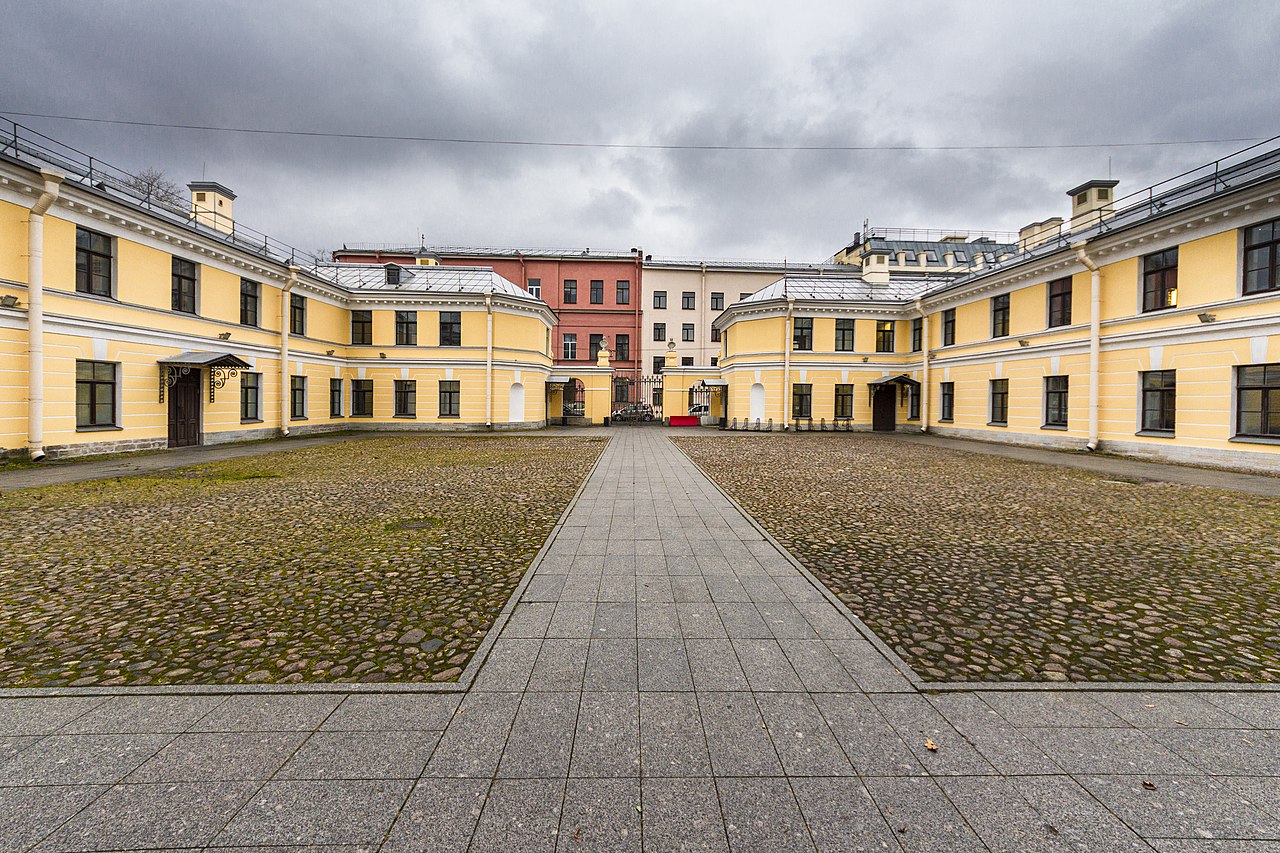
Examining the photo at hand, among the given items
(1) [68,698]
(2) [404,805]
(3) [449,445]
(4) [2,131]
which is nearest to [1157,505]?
(2) [404,805]

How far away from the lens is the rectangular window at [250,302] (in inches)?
851

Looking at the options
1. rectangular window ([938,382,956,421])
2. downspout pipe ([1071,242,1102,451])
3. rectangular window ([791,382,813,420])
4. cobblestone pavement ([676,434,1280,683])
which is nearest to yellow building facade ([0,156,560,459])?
rectangular window ([791,382,813,420])

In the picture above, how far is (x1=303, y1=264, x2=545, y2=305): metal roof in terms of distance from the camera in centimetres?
2898

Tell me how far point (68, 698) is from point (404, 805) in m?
2.62

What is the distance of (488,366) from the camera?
2833cm

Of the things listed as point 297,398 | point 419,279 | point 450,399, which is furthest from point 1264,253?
point 297,398

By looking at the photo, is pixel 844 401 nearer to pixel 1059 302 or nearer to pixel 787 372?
pixel 787 372

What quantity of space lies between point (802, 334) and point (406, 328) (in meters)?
21.8

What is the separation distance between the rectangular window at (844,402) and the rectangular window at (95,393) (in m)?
30.8

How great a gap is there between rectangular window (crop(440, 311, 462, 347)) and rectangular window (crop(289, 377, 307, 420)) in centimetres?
678

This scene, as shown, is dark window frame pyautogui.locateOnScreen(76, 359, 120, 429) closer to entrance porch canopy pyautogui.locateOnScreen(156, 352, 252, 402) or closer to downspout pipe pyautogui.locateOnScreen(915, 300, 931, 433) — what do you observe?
entrance porch canopy pyautogui.locateOnScreen(156, 352, 252, 402)

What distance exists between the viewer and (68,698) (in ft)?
10.7

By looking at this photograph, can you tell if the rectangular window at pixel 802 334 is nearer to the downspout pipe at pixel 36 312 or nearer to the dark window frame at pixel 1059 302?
the dark window frame at pixel 1059 302

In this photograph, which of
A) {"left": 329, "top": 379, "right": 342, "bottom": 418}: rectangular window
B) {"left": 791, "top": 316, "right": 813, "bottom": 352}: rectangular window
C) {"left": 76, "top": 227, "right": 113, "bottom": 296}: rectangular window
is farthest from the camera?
{"left": 791, "top": 316, "right": 813, "bottom": 352}: rectangular window
